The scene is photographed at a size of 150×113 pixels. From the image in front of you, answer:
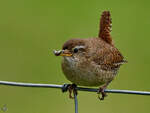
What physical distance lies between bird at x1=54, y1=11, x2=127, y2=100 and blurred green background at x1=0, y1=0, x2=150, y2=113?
1.80 meters

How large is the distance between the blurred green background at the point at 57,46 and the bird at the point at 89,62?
1804 mm

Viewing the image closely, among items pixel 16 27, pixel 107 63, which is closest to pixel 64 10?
pixel 16 27

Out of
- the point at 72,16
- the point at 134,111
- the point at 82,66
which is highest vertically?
the point at 72,16

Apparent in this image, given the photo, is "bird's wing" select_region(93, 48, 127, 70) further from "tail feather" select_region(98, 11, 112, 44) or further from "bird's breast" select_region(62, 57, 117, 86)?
"tail feather" select_region(98, 11, 112, 44)

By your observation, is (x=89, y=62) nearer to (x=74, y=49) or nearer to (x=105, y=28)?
(x=74, y=49)

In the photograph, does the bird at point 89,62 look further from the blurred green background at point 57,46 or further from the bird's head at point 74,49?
the blurred green background at point 57,46

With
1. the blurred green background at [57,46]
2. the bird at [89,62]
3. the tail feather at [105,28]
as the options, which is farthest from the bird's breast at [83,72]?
the blurred green background at [57,46]

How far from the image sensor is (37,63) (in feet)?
29.8

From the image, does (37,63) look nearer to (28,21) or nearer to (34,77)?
(34,77)

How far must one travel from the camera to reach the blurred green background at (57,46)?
27.1 ft

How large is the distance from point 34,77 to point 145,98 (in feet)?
5.74

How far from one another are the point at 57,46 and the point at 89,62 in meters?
3.06

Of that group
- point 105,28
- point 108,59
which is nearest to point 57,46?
point 105,28

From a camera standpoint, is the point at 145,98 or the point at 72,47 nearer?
the point at 72,47
